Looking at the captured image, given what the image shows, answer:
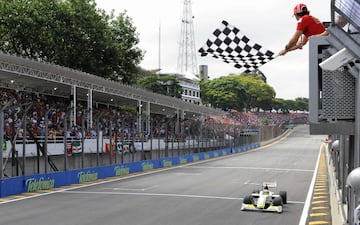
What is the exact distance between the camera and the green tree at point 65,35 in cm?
3872

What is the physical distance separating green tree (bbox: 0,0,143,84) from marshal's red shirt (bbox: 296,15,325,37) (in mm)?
35218

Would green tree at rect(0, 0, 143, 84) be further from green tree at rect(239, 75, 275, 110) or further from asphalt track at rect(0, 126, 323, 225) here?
green tree at rect(239, 75, 275, 110)

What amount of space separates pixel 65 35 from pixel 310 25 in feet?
121

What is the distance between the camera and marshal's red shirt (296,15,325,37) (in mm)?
5695

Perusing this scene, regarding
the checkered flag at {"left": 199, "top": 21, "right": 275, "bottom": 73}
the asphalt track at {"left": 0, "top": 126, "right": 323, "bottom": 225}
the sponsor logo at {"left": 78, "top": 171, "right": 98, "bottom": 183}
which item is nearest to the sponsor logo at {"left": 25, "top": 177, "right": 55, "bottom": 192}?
the asphalt track at {"left": 0, "top": 126, "right": 323, "bottom": 225}

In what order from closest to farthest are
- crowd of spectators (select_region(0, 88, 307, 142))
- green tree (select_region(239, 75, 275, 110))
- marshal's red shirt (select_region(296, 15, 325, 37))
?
marshal's red shirt (select_region(296, 15, 325, 37))
crowd of spectators (select_region(0, 88, 307, 142))
green tree (select_region(239, 75, 275, 110))

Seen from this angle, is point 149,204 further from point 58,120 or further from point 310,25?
point 58,120

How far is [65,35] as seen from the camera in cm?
4047

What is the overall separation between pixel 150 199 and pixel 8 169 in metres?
5.80

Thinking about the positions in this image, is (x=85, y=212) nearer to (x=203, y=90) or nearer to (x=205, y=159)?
(x=205, y=159)

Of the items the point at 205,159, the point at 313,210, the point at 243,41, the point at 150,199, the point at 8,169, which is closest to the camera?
the point at 243,41

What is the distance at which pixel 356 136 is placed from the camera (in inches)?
200

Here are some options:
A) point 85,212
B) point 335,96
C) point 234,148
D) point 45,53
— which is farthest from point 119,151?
point 234,148

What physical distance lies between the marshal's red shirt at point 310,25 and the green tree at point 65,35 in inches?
1387
